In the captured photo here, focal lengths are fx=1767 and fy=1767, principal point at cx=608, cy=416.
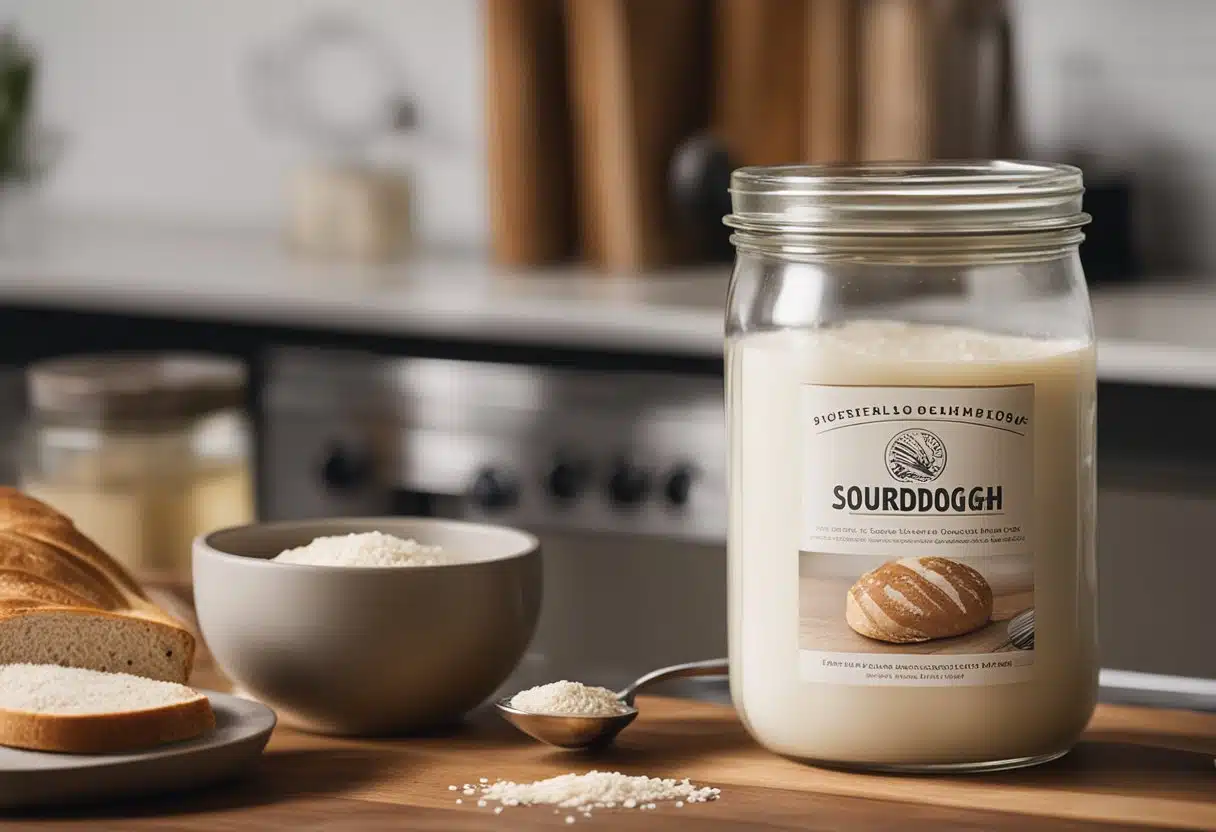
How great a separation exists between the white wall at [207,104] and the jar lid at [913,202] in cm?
206

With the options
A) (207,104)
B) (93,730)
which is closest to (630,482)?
(93,730)

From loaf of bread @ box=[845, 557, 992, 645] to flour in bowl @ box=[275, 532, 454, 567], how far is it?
198 millimetres

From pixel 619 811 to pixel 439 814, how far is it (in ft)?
0.22

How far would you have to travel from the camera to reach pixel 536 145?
2422 mm

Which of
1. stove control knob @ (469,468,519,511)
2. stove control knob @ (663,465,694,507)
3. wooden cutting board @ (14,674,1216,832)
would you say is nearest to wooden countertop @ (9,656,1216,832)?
wooden cutting board @ (14,674,1216,832)

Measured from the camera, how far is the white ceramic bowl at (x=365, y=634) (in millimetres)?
767

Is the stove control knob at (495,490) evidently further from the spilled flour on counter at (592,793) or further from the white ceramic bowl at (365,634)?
the spilled flour on counter at (592,793)

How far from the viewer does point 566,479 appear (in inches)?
79.4

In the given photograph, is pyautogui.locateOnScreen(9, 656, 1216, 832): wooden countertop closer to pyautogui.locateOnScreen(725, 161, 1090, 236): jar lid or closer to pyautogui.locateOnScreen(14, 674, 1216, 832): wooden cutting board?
pyautogui.locateOnScreen(14, 674, 1216, 832): wooden cutting board

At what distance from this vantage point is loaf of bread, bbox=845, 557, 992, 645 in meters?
0.69

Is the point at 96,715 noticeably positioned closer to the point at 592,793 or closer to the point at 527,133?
the point at 592,793

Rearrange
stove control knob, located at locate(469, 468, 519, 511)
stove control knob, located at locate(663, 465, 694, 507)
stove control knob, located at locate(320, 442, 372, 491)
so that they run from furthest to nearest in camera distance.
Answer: stove control knob, located at locate(320, 442, 372, 491) < stove control knob, located at locate(469, 468, 519, 511) < stove control knob, located at locate(663, 465, 694, 507)

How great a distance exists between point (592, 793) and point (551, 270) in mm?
1781

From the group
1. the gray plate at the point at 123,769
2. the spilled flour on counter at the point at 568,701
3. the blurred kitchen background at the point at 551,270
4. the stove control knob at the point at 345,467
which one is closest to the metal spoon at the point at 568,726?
the spilled flour on counter at the point at 568,701
